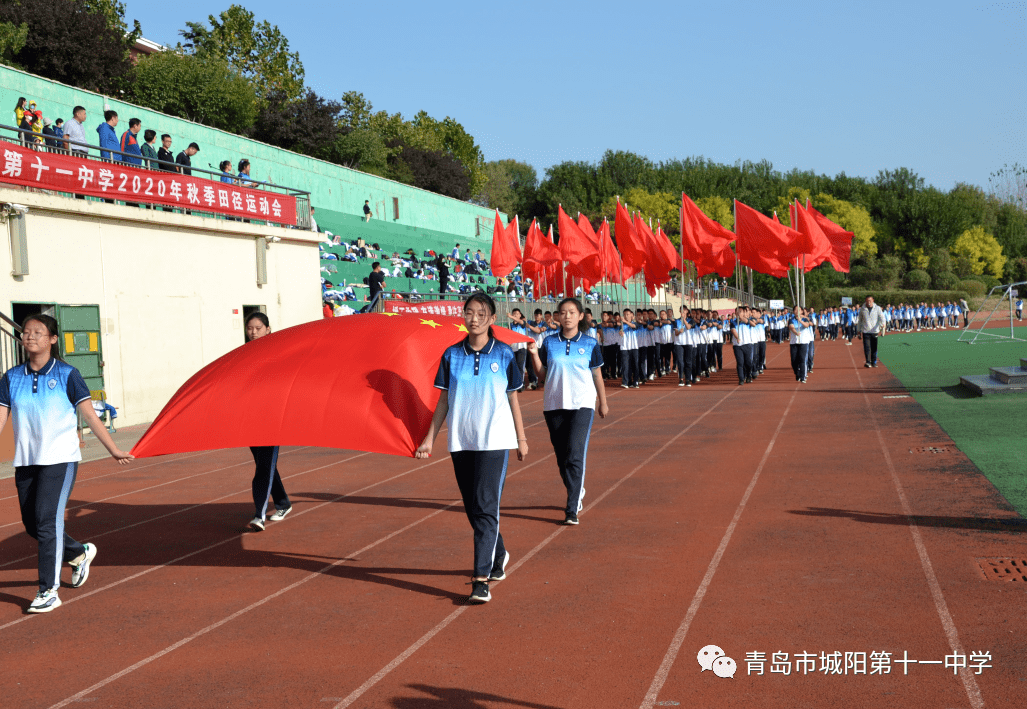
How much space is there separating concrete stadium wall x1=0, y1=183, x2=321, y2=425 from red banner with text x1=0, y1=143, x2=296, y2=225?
0.33 meters

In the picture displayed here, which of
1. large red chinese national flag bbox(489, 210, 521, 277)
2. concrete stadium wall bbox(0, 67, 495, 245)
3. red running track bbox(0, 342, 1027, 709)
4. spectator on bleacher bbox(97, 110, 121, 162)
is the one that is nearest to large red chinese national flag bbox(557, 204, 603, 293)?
large red chinese national flag bbox(489, 210, 521, 277)

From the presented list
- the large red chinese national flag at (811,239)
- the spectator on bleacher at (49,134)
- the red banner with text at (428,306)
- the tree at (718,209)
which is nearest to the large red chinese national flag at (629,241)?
the large red chinese national flag at (811,239)

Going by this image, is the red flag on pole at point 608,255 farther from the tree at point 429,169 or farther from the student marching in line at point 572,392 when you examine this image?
the tree at point 429,169

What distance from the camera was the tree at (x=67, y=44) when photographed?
33.9 m

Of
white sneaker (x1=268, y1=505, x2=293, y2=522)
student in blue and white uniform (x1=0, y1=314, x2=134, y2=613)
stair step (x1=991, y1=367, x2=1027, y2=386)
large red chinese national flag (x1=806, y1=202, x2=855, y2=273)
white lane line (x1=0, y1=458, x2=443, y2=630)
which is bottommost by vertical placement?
white lane line (x1=0, y1=458, x2=443, y2=630)

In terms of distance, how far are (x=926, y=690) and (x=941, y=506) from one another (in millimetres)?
4023

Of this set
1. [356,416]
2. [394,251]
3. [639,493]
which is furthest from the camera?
[394,251]

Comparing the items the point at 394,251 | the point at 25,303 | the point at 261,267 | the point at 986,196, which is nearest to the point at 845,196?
the point at 986,196

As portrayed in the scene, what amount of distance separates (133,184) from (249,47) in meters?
44.0

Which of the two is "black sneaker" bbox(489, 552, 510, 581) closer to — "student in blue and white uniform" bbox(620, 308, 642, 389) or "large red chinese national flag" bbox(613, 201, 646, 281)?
"student in blue and white uniform" bbox(620, 308, 642, 389)

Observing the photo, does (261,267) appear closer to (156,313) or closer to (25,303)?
(156,313)

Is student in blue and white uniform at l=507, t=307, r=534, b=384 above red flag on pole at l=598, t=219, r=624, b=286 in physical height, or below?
below

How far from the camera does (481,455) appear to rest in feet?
19.2

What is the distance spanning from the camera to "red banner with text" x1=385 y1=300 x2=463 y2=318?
24828 mm
